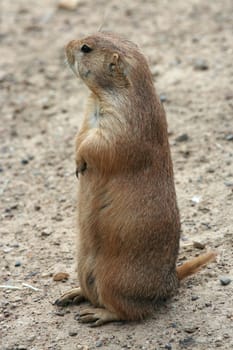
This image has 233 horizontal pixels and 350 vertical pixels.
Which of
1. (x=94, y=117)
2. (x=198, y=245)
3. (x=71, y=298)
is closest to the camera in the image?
(x=94, y=117)

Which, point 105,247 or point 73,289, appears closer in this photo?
point 105,247

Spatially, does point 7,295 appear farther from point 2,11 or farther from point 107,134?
point 2,11

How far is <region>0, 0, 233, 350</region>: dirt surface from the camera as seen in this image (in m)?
4.70

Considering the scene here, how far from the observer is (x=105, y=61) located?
4730 mm

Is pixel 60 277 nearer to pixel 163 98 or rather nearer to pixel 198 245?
pixel 198 245

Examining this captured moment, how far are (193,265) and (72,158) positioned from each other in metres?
2.30

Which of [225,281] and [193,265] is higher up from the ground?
[193,265]

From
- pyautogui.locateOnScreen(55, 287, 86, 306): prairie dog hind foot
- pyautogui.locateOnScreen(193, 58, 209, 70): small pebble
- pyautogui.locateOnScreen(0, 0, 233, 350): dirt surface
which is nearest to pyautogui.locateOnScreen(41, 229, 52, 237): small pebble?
pyautogui.locateOnScreen(0, 0, 233, 350): dirt surface

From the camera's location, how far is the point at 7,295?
518cm

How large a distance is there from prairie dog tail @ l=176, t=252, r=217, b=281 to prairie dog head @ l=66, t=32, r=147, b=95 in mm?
1134

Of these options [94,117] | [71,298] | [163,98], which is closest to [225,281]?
[71,298]

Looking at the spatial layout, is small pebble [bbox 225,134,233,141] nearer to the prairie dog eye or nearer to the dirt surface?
the dirt surface

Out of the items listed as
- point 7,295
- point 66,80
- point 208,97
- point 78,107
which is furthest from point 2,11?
point 7,295

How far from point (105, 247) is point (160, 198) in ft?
1.41
